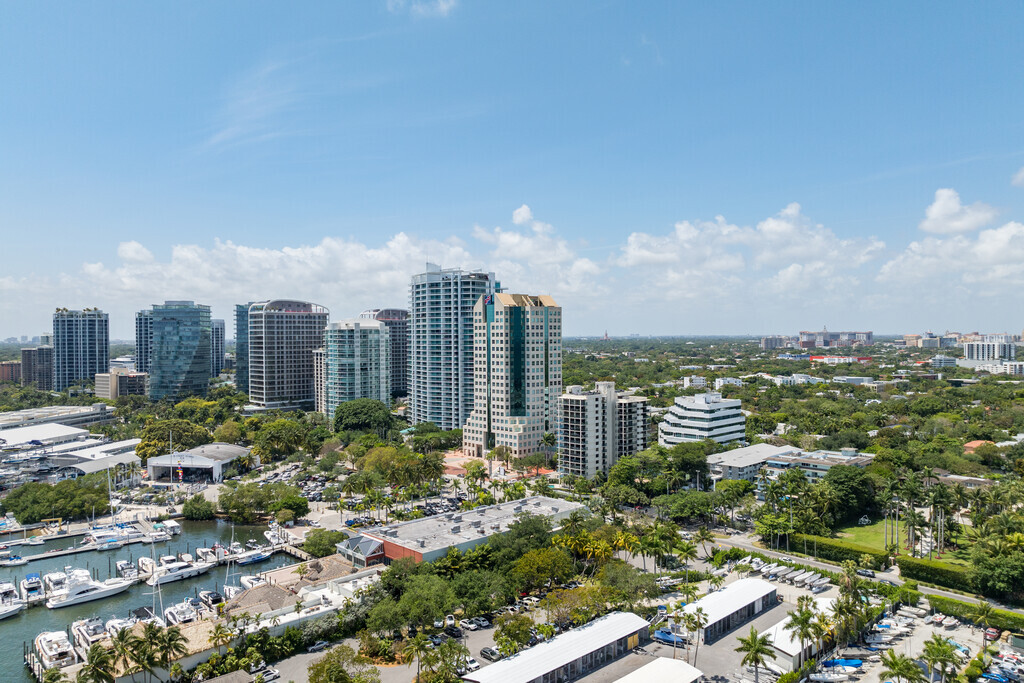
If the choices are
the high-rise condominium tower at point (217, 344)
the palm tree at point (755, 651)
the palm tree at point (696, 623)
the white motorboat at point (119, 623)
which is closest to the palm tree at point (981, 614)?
the palm tree at point (755, 651)

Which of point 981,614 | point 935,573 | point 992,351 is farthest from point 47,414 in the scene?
point 992,351

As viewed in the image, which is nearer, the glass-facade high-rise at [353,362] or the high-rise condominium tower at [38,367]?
the glass-facade high-rise at [353,362]

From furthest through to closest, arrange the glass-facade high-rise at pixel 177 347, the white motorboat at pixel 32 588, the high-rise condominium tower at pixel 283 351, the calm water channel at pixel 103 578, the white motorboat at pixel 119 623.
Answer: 1. the glass-facade high-rise at pixel 177 347
2. the high-rise condominium tower at pixel 283 351
3. the white motorboat at pixel 32 588
4. the calm water channel at pixel 103 578
5. the white motorboat at pixel 119 623

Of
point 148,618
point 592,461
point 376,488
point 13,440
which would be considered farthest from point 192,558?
point 13,440

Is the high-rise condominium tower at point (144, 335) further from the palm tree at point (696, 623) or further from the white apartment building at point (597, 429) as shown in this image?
the palm tree at point (696, 623)

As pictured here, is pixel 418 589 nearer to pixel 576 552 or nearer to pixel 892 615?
pixel 576 552

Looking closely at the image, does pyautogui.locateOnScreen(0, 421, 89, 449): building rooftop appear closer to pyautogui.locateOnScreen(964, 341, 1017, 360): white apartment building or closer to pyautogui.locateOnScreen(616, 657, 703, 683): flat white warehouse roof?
pyautogui.locateOnScreen(616, 657, 703, 683): flat white warehouse roof

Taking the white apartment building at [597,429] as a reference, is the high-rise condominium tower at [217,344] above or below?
above
